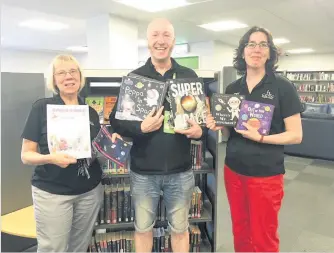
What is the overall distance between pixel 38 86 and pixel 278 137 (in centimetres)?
185

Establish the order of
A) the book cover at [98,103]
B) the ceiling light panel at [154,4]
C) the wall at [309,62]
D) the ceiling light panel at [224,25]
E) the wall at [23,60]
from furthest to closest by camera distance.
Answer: the wall at [309,62], the wall at [23,60], the ceiling light panel at [224,25], the ceiling light panel at [154,4], the book cover at [98,103]

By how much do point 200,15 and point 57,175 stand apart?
4.61m

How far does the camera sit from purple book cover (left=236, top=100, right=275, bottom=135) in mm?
1540

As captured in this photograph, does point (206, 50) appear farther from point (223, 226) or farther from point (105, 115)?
point (105, 115)

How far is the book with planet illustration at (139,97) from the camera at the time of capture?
1.53 metres

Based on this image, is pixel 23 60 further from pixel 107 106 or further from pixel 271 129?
pixel 271 129

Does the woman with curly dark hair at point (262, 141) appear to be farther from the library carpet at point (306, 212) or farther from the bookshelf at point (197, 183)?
the library carpet at point (306, 212)

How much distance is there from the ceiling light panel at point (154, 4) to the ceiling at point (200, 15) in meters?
0.17

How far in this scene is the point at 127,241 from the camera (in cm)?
218

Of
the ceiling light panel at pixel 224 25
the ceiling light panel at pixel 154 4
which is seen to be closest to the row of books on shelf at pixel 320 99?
the ceiling light panel at pixel 224 25

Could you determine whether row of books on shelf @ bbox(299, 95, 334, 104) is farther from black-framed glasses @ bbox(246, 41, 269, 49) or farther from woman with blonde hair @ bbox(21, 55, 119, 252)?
woman with blonde hair @ bbox(21, 55, 119, 252)

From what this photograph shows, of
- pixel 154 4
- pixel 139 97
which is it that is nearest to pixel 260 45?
pixel 139 97

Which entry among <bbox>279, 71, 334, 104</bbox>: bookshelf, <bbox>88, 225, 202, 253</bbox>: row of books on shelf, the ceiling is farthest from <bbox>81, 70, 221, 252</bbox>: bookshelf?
<bbox>279, 71, 334, 104</bbox>: bookshelf

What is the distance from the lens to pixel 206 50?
8.30 meters
